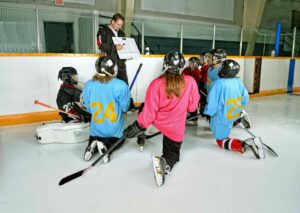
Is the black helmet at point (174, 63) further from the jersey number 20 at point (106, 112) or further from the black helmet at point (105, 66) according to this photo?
the jersey number 20 at point (106, 112)

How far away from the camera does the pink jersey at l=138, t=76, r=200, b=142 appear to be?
203 cm

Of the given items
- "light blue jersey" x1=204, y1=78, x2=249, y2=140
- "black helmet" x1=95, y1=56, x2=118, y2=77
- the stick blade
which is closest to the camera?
the stick blade

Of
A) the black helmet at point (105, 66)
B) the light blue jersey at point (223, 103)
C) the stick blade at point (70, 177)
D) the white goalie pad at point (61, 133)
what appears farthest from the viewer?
the white goalie pad at point (61, 133)

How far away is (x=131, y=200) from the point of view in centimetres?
172

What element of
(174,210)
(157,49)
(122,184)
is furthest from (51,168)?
(157,49)

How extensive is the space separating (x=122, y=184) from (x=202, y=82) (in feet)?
7.53

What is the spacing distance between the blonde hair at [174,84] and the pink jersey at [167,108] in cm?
4

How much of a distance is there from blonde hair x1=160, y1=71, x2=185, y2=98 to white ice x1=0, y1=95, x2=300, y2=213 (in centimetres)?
67

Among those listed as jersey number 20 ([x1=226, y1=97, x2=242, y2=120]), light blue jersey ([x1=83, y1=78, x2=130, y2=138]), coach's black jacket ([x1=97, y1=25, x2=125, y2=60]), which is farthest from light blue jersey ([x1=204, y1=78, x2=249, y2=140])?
coach's black jacket ([x1=97, y1=25, x2=125, y2=60])

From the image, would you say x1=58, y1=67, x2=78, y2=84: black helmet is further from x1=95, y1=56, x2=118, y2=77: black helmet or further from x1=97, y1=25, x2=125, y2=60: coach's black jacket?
x1=95, y1=56, x2=118, y2=77: black helmet

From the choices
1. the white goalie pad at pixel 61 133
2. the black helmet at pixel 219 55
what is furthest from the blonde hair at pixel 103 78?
the black helmet at pixel 219 55

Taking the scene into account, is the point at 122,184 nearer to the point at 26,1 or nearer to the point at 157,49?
the point at 26,1

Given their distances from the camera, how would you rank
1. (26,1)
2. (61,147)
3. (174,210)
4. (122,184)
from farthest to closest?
(26,1) → (61,147) → (122,184) → (174,210)

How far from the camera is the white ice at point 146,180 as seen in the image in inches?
65.5
